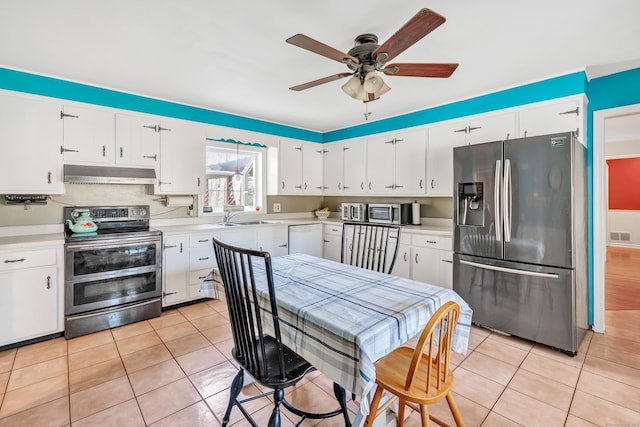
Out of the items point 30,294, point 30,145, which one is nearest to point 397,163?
point 30,145

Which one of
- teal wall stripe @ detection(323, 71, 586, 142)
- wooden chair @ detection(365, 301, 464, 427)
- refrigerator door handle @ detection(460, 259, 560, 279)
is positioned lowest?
wooden chair @ detection(365, 301, 464, 427)

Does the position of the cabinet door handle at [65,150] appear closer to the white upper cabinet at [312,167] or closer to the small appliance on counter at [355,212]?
the white upper cabinet at [312,167]

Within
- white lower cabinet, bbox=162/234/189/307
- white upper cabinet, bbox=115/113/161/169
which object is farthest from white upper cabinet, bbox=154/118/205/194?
white lower cabinet, bbox=162/234/189/307

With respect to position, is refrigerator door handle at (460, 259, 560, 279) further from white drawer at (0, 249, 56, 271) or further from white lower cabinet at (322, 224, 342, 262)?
white drawer at (0, 249, 56, 271)

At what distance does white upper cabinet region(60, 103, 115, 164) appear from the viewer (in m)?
2.94

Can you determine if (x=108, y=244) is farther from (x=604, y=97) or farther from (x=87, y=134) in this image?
(x=604, y=97)

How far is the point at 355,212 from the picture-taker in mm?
4551

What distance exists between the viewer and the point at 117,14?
1938 mm

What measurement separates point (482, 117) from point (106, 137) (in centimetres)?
405

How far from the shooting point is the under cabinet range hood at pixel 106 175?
2914 millimetres

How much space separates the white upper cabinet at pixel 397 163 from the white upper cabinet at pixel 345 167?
0.43 feet

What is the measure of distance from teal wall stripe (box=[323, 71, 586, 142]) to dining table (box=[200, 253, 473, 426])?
247 cm

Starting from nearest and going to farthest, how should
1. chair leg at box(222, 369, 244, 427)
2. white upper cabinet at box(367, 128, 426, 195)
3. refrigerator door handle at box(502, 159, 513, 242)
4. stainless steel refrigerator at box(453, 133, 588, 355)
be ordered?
1. chair leg at box(222, 369, 244, 427)
2. stainless steel refrigerator at box(453, 133, 588, 355)
3. refrigerator door handle at box(502, 159, 513, 242)
4. white upper cabinet at box(367, 128, 426, 195)

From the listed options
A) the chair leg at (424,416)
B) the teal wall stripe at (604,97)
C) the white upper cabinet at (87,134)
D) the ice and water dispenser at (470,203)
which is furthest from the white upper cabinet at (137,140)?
the teal wall stripe at (604,97)
